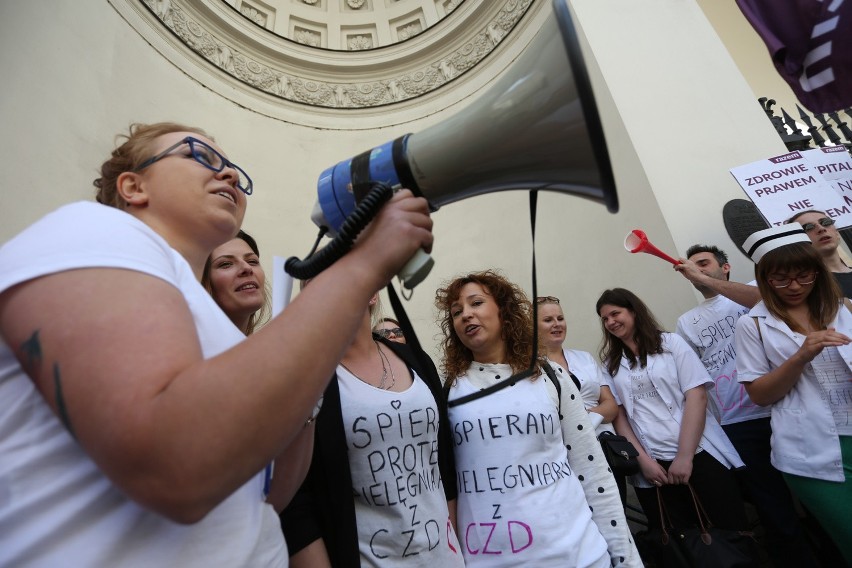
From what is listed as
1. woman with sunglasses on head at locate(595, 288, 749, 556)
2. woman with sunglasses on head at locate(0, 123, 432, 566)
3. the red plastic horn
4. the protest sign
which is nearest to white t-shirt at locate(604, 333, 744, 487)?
woman with sunglasses on head at locate(595, 288, 749, 556)

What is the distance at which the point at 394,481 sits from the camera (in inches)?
37.7

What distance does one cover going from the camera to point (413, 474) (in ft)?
3.24

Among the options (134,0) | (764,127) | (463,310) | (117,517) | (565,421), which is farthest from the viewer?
(134,0)

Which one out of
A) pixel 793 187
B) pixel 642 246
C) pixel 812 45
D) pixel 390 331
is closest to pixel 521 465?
pixel 390 331

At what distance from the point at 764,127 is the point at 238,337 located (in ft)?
12.4

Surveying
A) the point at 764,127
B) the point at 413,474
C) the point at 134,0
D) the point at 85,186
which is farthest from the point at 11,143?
the point at 764,127

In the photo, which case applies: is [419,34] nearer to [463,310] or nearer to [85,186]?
[85,186]

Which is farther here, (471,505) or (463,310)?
(463,310)

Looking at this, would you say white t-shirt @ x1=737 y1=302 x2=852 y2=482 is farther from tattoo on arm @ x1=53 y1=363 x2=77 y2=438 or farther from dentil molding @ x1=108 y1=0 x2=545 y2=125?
dentil molding @ x1=108 y1=0 x2=545 y2=125

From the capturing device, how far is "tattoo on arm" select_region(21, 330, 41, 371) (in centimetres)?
37

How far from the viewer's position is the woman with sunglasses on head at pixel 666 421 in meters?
1.66

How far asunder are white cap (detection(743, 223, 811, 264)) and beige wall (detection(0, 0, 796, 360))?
0.74 metres

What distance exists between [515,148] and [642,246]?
5.90 ft

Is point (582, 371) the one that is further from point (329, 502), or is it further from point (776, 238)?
point (329, 502)
